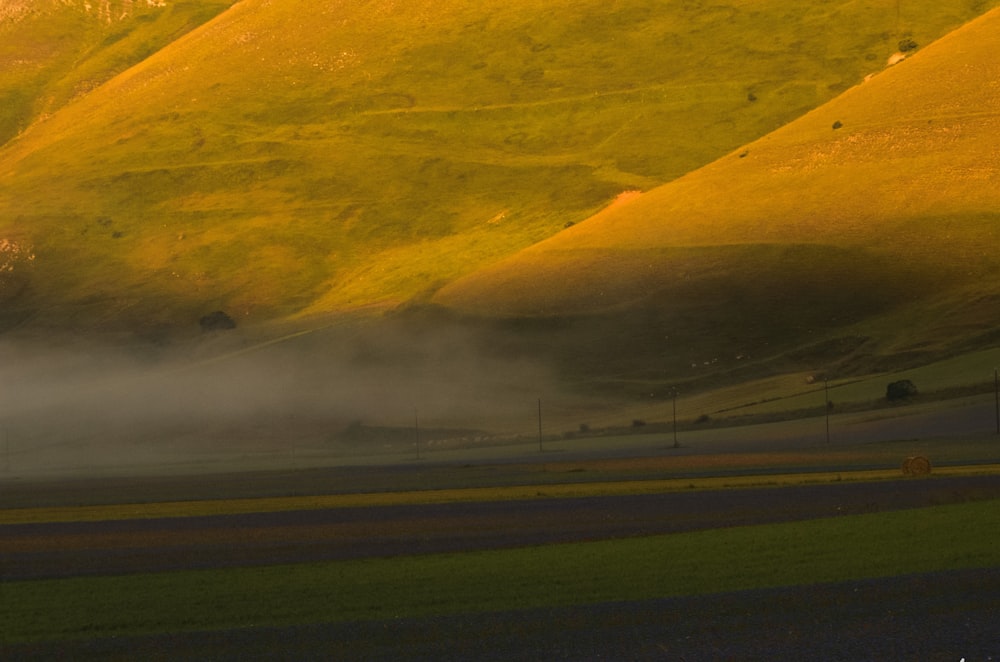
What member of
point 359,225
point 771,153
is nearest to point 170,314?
point 359,225

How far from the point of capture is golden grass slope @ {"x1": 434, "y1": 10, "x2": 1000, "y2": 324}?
101562mm

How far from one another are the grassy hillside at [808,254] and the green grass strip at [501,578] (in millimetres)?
62574

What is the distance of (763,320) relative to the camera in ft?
317

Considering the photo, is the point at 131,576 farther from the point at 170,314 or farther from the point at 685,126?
the point at 685,126

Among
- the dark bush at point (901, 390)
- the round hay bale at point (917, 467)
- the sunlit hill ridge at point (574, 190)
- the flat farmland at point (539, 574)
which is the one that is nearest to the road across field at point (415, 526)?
the flat farmland at point (539, 574)

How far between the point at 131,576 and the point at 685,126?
147893mm

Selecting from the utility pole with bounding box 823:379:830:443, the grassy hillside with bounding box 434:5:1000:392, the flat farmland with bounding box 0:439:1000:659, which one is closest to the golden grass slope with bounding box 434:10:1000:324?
the grassy hillside with bounding box 434:5:1000:392

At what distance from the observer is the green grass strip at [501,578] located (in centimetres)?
1962

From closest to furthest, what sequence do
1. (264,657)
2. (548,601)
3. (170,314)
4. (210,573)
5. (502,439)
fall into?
(264,657), (548,601), (210,573), (502,439), (170,314)

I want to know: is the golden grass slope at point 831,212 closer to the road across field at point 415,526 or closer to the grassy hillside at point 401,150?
the grassy hillside at point 401,150

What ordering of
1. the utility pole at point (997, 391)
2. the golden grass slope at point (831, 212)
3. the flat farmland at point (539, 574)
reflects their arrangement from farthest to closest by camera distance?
A: the golden grass slope at point (831, 212), the utility pole at point (997, 391), the flat farmland at point (539, 574)

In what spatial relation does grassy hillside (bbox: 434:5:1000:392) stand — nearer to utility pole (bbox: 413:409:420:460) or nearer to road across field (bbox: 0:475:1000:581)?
utility pole (bbox: 413:409:420:460)

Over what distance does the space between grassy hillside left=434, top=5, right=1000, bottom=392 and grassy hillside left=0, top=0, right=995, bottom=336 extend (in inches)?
1120

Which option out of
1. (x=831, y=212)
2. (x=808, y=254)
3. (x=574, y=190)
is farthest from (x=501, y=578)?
(x=574, y=190)
